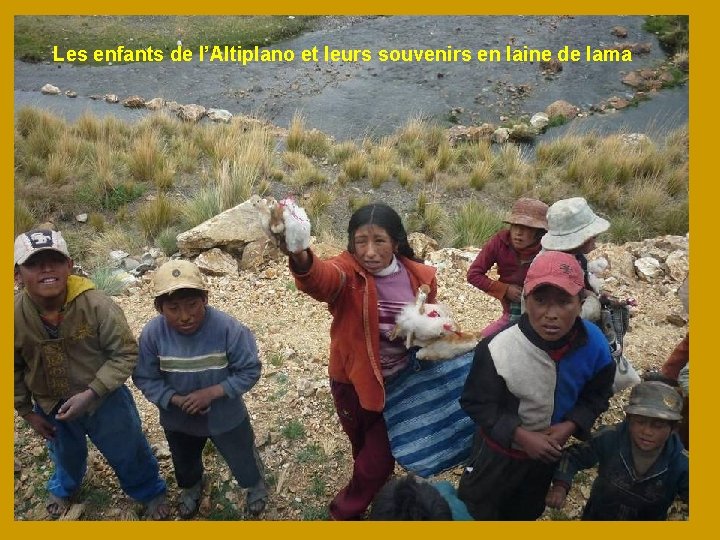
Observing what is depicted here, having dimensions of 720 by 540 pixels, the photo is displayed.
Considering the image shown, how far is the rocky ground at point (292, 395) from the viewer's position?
2.95 meters

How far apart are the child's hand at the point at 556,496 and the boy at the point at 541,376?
0.09 meters

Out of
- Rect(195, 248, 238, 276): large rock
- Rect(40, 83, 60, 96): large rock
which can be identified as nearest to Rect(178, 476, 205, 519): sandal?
Rect(195, 248, 238, 276): large rock

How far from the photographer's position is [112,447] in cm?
261

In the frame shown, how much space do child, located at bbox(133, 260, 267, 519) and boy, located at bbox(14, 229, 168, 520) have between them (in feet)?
Result: 0.38

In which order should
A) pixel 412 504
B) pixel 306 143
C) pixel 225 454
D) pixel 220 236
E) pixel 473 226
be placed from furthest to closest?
pixel 306 143 < pixel 473 226 < pixel 220 236 < pixel 225 454 < pixel 412 504

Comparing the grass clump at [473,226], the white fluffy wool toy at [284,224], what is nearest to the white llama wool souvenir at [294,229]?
the white fluffy wool toy at [284,224]

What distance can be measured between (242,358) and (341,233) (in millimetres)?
4353

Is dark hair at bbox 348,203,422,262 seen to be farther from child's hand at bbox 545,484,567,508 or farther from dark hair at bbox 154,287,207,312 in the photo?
child's hand at bbox 545,484,567,508

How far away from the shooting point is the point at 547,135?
36.9 feet

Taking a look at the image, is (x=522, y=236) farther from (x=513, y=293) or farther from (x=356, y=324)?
(x=356, y=324)

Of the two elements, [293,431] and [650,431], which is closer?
[650,431]

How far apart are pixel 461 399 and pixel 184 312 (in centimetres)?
115

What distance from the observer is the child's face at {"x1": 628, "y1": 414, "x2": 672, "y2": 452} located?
2.03m

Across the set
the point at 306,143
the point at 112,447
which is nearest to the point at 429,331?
the point at 112,447
